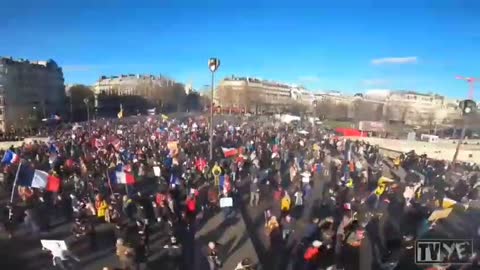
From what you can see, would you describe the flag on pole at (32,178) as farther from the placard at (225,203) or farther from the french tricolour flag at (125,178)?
the placard at (225,203)

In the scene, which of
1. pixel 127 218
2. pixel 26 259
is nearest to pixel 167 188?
pixel 127 218

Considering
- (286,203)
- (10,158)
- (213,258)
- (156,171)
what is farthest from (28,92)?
(286,203)

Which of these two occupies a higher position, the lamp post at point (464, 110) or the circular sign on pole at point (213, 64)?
the circular sign on pole at point (213, 64)

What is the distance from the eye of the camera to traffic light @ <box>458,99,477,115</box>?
383 cm

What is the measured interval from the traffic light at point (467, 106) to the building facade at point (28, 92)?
326 cm

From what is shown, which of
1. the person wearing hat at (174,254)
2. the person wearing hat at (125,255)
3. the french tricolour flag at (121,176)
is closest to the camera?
the person wearing hat at (125,255)

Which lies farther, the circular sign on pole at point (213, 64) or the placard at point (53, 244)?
the circular sign on pole at point (213, 64)

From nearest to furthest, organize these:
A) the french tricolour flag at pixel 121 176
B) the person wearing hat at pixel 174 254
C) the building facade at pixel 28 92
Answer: the building facade at pixel 28 92
the person wearing hat at pixel 174 254
the french tricolour flag at pixel 121 176

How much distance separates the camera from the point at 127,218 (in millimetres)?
3508

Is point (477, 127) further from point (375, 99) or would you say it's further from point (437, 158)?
point (375, 99)

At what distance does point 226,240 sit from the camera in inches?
141

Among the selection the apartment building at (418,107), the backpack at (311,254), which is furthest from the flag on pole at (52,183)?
the apartment building at (418,107)

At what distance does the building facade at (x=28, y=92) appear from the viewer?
318 cm

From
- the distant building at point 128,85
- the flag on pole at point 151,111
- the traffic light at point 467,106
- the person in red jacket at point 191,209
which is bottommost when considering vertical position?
the person in red jacket at point 191,209
